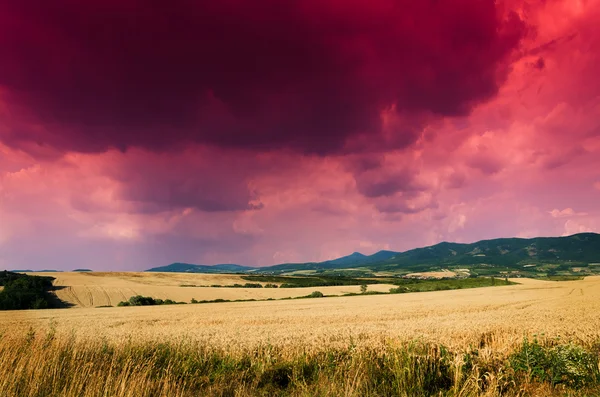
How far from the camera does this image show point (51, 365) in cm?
780

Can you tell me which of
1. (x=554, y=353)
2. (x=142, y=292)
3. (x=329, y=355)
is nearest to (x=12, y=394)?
(x=329, y=355)

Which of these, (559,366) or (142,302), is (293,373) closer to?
(559,366)

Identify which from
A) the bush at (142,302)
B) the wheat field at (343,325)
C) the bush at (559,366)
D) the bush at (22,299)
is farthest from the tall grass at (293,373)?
the bush at (22,299)

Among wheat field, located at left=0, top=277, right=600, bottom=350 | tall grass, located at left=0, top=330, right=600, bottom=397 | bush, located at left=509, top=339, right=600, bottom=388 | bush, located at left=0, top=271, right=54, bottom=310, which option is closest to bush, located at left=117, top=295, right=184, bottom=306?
bush, located at left=0, top=271, right=54, bottom=310

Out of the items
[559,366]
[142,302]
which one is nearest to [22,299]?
[142,302]

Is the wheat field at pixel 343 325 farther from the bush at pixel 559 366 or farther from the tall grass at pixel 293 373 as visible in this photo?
the tall grass at pixel 293 373

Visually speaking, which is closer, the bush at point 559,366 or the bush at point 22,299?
the bush at point 559,366

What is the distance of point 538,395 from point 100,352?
12394 millimetres

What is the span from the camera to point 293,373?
983cm

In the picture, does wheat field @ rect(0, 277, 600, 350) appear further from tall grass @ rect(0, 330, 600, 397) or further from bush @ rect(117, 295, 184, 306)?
bush @ rect(117, 295, 184, 306)

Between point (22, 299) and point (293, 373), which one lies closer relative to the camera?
point (293, 373)

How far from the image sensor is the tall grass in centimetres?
727

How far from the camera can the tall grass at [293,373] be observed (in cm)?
727

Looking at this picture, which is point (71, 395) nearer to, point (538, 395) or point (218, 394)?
point (218, 394)
